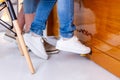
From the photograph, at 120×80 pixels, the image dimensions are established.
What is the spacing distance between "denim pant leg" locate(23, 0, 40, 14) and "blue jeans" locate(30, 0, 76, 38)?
10 centimetres

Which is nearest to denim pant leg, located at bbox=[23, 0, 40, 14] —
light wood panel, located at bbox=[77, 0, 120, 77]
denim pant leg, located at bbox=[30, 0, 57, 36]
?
denim pant leg, located at bbox=[30, 0, 57, 36]

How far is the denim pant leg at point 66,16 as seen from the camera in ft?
3.77

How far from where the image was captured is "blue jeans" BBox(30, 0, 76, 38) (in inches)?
45.4

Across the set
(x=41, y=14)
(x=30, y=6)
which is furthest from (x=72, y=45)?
(x=30, y=6)

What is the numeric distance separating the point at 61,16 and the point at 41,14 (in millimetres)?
202

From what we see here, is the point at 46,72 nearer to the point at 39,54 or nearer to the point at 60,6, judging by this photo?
the point at 39,54

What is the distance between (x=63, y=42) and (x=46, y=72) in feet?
0.65

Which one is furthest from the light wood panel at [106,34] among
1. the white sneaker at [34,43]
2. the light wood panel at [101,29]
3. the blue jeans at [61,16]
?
the white sneaker at [34,43]

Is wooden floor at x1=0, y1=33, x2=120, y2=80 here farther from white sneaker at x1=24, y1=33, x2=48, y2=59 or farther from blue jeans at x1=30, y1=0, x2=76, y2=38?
blue jeans at x1=30, y1=0, x2=76, y2=38

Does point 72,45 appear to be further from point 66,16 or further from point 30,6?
point 30,6

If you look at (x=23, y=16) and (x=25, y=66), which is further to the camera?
(x=23, y=16)

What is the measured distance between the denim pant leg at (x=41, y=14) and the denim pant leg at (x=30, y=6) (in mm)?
103

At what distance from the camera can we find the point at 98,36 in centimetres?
121

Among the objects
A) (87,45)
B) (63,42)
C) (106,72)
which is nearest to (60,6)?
(63,42)
